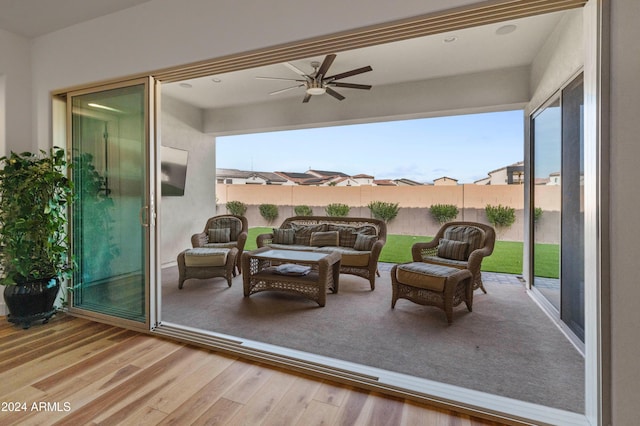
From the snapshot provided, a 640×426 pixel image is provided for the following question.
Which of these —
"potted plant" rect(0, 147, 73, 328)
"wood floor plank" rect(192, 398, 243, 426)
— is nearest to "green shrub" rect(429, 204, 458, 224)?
"wood floor plank" rect(192, 398, 243, 426)

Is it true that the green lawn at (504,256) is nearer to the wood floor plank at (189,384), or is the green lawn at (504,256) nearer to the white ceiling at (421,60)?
the white ceiling at (421,60)

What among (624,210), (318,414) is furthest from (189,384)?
(624,210)

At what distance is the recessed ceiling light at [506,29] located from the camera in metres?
3.43

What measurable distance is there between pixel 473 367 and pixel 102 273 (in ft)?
11.2

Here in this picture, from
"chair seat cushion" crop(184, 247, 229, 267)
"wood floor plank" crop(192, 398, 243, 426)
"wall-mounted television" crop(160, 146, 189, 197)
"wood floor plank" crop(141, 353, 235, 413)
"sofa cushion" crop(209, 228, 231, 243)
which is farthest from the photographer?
"wall-mounted television" crop(160, 146, 189, 197)

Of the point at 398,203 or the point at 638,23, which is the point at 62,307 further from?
the point at 398,203

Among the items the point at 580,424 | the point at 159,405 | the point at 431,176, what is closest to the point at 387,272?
the point at 431,176

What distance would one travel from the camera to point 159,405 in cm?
183

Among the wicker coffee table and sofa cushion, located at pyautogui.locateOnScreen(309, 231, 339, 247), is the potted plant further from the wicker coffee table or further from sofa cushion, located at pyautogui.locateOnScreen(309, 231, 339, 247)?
sofa cushion, located at pyautogui.locateOnScreen(309, 231, 339, 247)

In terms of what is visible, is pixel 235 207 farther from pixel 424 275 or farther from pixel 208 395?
pixel 208 395

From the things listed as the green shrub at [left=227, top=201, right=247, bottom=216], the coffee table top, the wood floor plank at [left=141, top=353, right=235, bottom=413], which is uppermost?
the green shrub at [left=227, top=201, right=247, bottom=216]

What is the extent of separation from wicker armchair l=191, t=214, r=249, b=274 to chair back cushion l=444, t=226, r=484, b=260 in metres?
3.08

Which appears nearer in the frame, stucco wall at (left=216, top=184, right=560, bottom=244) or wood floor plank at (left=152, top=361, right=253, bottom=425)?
wood floor plank at (left=152, top=361, right=253, bottom=425)

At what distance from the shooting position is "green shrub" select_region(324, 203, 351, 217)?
8.09m
